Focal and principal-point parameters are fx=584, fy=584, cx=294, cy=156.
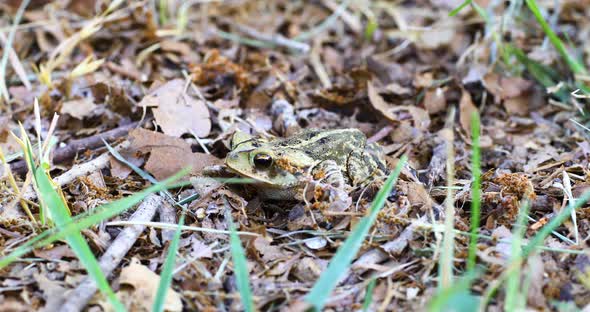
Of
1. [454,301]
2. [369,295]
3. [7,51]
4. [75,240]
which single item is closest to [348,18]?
[7,51]

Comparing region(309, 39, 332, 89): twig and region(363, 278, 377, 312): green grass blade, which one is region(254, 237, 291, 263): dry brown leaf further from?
region(309, 39, 332, 89): twig

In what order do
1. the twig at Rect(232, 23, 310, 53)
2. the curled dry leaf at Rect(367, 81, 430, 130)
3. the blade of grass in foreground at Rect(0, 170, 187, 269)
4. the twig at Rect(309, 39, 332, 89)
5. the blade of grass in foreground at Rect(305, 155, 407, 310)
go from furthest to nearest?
the twig at Rect(232, 23, 310, 53), the twig at Rect(309, 39, 332, 89), the curled dry leaf at Rect(367, 81, 430, 130), the blade of grass in foreground at Rect(0, 170, 187, 269), the blade of grass in foreground at Rect(305, 155, 407, 310)

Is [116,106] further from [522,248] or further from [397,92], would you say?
[522,248]

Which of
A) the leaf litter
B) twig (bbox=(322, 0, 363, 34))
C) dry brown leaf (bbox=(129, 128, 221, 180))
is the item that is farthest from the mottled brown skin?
twig (bbox=(322, 0, 363, 34))

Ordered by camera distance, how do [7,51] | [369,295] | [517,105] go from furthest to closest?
1. [517,105]
2. [7,51]
3. [369,295]

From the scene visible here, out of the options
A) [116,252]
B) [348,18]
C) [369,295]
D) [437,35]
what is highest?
[348,18]

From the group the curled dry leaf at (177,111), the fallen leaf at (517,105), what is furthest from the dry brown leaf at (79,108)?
the fallen leaf at (517,105)

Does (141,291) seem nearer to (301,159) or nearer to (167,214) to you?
(167,214)
